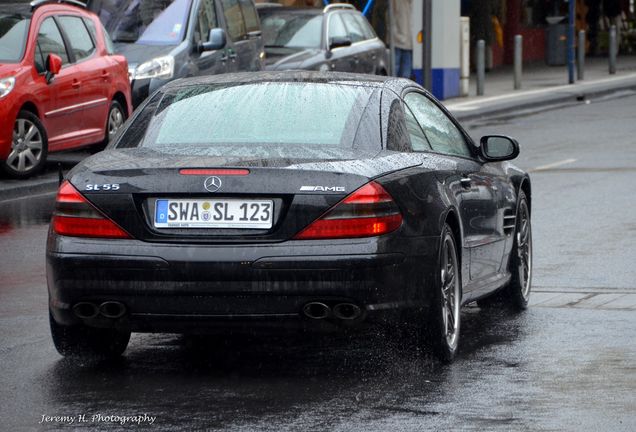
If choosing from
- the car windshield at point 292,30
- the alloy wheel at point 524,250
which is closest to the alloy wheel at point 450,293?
the alloy wheel at point 524,250

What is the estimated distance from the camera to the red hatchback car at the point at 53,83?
638 inches

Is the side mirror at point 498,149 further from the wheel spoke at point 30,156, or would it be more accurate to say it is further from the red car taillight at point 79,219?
the wheel spoke at point 30,156

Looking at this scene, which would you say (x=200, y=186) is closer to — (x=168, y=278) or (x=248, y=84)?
(x=168, y=278)

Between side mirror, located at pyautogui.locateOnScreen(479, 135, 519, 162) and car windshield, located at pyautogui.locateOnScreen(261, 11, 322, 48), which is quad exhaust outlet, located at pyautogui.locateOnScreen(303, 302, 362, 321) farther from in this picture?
car windshield, located at pyautogui.locateOnScreen(261, 11, 322, 48)

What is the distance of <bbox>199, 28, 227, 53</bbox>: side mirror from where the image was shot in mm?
20234

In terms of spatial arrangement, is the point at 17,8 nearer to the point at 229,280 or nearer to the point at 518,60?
the point at 229,280

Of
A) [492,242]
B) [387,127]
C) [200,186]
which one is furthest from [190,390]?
[492,242]

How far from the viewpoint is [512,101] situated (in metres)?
29.1

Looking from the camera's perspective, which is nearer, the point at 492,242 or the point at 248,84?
the point at 248,84

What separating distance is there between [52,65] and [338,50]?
812 centimetres

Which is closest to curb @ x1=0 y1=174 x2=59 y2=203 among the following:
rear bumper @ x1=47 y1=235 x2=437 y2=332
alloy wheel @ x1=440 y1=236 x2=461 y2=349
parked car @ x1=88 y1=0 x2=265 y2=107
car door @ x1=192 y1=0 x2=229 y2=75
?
parked car @ x1=88 y1=0 x2=265 y2=107

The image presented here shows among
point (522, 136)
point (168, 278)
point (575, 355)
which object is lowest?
point (522, 136)

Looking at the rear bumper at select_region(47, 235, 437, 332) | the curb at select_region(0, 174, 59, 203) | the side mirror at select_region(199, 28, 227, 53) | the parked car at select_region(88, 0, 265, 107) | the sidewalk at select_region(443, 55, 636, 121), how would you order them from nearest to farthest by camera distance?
the rear bumper at select_region(47, 235, 437, 332) < the curb at select_region(0, 174, 59, 203) < the parked car at select_region(88, 0, 265, 107) < the side mirror at select_region(199, 28, 227, 53) < the sidewalk at select_region(443, 55, 636, 121)

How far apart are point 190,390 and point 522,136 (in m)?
16.4
